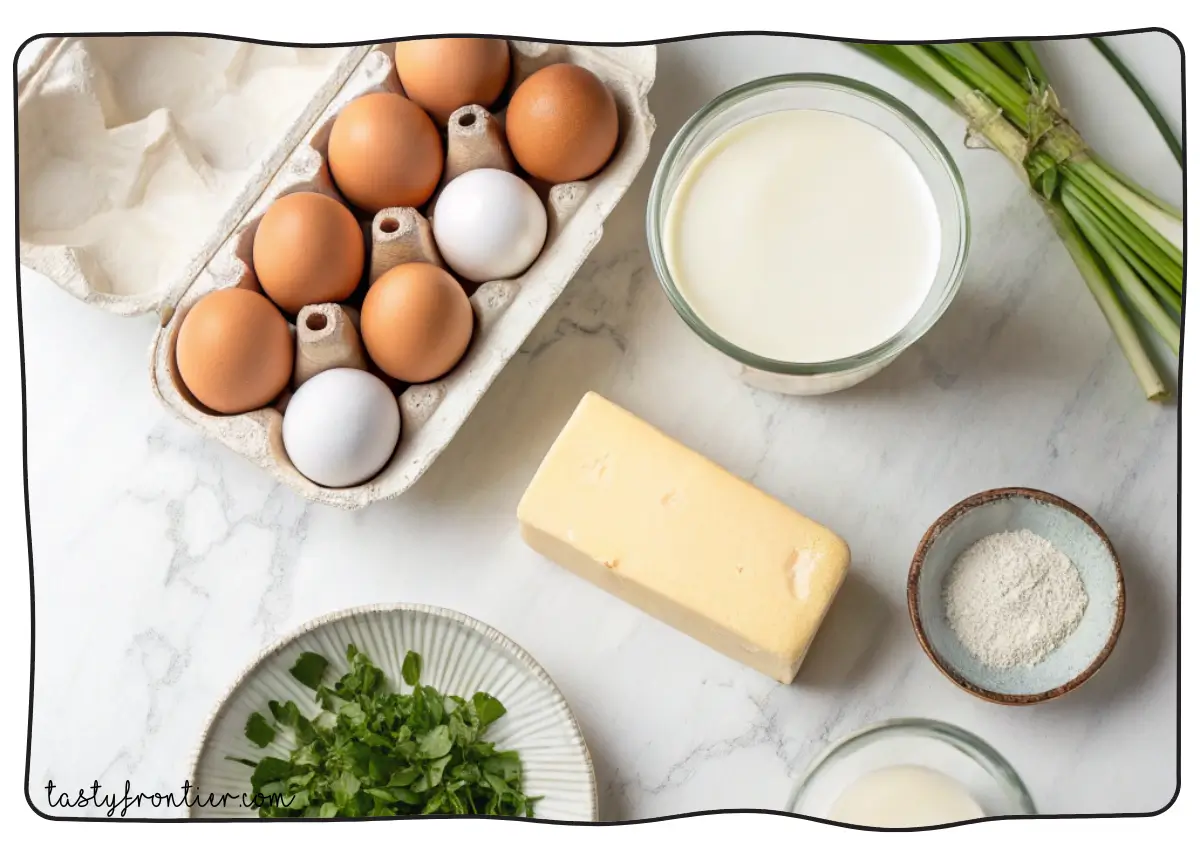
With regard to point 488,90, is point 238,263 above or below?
below

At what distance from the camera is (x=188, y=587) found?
81 centimetres

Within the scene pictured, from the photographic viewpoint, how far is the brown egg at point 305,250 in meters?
0.76

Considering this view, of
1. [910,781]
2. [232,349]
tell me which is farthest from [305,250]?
[910,781]

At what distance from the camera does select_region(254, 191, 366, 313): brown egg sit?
0.76 metres

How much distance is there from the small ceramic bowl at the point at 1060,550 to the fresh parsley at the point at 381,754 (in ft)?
1.03

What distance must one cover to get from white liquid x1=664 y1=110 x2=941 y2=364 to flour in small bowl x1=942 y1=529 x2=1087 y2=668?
0.64 feet

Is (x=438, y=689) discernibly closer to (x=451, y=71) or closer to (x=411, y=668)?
(x=411, y=668)

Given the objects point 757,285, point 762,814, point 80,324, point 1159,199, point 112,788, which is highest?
point 1159,199

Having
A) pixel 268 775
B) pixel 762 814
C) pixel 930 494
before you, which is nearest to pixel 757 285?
pixel 930 494

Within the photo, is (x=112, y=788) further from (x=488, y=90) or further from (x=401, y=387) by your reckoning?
(x=488, y=90)

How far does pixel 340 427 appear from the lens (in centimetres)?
75

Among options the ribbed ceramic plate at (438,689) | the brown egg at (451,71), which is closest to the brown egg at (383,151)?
the brown egg at (451,71)

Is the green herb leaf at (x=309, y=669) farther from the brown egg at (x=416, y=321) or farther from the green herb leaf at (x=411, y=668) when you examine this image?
the brown egg at (x=416, y=321)

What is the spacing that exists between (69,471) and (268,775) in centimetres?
27
